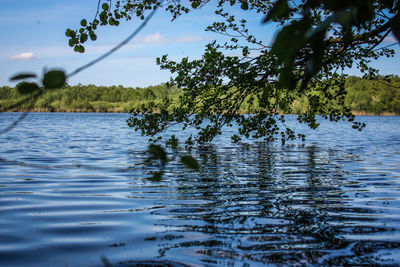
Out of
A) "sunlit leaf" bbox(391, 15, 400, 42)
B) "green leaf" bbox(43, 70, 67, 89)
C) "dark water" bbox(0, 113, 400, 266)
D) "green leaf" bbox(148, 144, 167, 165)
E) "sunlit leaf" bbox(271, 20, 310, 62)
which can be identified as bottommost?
"dark water" bbox(0, 113, 400, 266)

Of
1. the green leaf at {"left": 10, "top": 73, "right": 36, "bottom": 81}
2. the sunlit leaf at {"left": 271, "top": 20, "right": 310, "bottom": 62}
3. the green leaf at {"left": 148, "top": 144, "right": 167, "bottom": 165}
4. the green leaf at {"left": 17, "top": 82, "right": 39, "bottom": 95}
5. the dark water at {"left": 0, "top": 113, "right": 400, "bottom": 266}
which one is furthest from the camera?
the dark water at {"left": 0, "top": 113, "right": 400, "bottom": 266}

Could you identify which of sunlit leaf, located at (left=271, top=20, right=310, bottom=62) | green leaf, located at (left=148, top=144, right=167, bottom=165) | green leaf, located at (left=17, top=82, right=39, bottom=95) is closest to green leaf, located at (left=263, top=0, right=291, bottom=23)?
sunlit leaf, located at (left=271, top=20, right=310, bottom=62)

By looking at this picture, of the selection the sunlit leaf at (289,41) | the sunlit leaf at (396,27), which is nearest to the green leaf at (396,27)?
the sunlit leaf at (396,27)

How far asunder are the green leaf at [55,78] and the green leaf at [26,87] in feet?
0.19

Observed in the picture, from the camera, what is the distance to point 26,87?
126cm

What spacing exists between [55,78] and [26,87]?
126 mm

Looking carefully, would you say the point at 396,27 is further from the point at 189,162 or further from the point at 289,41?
the point at 189,162

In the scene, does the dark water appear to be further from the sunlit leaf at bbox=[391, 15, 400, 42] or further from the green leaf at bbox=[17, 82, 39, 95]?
the sunlit leaf at bbox=[391, 15, 400, 42]

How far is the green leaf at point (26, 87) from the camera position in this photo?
1.26m

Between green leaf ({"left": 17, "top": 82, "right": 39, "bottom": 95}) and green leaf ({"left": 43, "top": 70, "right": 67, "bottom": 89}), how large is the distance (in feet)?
0.19

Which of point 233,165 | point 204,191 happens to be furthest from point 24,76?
point 233,165

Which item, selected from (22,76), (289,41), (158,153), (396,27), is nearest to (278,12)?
(289,41)

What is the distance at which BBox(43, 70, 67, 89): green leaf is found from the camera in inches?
47.9

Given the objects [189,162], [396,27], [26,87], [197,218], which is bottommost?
[197,218]
